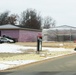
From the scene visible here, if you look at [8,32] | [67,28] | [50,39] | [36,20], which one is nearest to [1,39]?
[8,32]

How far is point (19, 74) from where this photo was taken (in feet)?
48.7

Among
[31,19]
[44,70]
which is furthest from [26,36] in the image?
[44,70]

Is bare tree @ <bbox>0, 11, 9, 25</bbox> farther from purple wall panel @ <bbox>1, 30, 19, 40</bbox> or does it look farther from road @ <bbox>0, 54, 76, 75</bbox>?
road @ <bbox>0, 54, 76, 75</bbox>

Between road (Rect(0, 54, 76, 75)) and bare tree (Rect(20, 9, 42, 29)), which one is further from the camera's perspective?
bare tree (Rect(20, 9, 42, 29))

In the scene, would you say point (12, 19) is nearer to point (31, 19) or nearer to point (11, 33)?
point (31, 19)

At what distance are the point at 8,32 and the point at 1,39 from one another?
15.3 meters

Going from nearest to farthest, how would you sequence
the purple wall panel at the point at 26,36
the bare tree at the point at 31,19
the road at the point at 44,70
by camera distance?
the road at the point at 44,70, the purple wall panel at the point at 26,36, the bare tree at the point at 31,19

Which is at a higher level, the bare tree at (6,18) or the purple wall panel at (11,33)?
the bare tree at (6,18)

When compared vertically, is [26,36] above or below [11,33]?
below

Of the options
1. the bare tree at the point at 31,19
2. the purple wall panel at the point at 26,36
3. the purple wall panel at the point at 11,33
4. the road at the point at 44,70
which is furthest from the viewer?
the bare tree at the point at 31,19

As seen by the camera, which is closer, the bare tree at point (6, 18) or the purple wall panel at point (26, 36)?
the purple wall panel at point (26, 36)

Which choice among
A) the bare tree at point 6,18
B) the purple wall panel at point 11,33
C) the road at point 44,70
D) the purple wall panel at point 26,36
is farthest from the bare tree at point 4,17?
the road at point 44,70

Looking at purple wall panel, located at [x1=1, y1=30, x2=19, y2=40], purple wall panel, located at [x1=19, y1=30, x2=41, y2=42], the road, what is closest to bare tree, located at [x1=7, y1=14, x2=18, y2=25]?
purple wall panel, located at [x1=19, y1=30, x2=41, y2=42]

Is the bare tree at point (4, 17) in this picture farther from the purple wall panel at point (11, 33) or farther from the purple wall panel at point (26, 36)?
the purple wall panel at point (11, 33)
